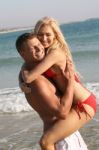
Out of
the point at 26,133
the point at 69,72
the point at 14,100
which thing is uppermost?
the point at 69,72

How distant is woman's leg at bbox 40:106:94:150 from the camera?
3541 mm

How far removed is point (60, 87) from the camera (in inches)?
138

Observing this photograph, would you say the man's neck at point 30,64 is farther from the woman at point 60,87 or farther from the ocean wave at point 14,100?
the ocean wave at point 14,100

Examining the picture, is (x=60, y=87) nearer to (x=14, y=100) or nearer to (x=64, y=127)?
(x=64, y=127)

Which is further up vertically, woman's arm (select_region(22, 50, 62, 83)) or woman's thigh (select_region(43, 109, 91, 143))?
woman's arm (select_region(22, 50, 62, 83))

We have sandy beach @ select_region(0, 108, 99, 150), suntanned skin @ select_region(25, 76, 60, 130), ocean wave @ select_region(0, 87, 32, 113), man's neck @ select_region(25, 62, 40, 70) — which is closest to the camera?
suntanned skin @ select_region(25, 76, 60, 130)

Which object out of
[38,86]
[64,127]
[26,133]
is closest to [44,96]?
[38,86]

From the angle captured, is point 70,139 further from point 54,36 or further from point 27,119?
point 27,119

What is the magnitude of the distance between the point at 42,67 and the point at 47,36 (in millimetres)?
296

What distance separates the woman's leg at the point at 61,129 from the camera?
3541 mm

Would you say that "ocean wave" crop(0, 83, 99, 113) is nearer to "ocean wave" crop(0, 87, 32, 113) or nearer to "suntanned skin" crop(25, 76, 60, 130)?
"ocean wave" crop(0, 87, 32, 113)

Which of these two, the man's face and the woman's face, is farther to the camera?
the woman's face

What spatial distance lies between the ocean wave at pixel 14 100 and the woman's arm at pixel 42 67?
6.70 metres

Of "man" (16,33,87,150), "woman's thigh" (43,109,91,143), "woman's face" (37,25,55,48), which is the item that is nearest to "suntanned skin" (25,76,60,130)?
"man" (16,33,87,150)
